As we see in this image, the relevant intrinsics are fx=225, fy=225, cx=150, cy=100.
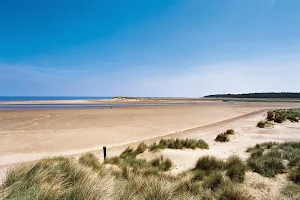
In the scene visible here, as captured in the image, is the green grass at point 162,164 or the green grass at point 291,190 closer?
the green grass at point 291,190

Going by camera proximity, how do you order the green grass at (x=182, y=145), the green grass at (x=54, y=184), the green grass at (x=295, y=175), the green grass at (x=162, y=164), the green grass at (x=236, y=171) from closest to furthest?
1. the green grass at (x=54, y=184)
2. the green grass at (x=295, y=175)
3. the green grass at (x=236, y=171)
4. the green grass at (x=162, y=164)
5. the green grass at (x=182, y=145)

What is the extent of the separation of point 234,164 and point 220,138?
6.64 meters

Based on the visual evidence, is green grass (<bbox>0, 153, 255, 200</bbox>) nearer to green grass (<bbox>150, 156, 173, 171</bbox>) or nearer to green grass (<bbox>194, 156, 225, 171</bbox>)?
green grass (<bbox>194, 156, 225, 171</bbox>)

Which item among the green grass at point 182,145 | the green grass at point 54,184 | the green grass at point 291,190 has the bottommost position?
the green grass at point 182,145

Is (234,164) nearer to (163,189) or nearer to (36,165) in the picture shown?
(163,189)

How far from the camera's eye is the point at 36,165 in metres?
5.24

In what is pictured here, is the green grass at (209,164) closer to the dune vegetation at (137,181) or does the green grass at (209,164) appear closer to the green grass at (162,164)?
the dune vegetation at (137,181)

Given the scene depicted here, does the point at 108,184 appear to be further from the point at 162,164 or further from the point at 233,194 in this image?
the point at 162,164

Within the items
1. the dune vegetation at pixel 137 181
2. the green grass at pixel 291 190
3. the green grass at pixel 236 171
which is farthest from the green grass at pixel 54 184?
the green grass at pixel 291 190

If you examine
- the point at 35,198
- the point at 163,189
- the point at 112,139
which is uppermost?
the point at 35,198

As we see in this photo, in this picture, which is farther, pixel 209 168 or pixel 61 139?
pixel 61 139

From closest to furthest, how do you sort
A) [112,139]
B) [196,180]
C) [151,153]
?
[196,180] < [151,153] < [112,139]

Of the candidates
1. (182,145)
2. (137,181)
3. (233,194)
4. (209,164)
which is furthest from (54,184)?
(182,145)

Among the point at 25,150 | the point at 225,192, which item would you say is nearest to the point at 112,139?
the point at 25,150
